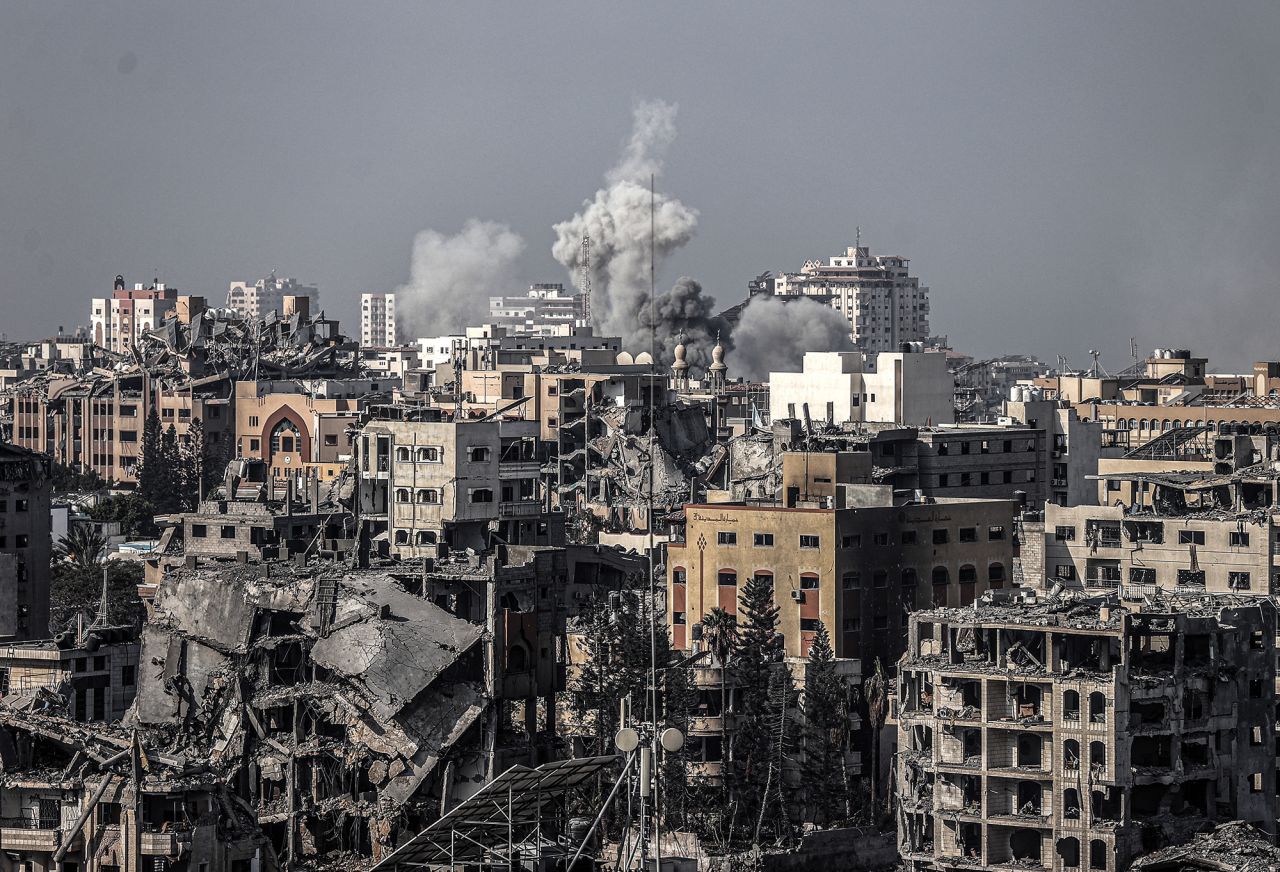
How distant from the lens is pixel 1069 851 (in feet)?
168

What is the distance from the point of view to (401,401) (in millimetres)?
106438

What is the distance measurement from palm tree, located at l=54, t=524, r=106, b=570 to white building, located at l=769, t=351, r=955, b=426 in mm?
22096

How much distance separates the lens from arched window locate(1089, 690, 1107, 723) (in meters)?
51.2

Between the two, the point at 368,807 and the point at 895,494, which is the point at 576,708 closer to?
the point at 368,807

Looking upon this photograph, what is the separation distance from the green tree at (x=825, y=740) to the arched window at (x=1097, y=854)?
332 inches

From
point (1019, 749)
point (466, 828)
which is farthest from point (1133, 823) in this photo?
point (466, 828)

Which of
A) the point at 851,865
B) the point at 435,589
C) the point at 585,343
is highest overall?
the point at 585,343

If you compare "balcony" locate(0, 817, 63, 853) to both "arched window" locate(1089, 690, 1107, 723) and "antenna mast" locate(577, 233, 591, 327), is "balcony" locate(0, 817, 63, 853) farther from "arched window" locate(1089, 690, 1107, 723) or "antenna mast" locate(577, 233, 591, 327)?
"antenna mast" locate(577, 233, 591, 327)

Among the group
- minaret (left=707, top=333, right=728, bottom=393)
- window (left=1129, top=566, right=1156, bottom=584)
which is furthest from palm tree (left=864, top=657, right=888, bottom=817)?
minaret (left=707, top=333, right=728, bottom=393)

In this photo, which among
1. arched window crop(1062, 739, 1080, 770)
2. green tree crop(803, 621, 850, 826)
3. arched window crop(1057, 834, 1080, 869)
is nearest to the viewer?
arched window crop(1057, 834, 1080, 869)

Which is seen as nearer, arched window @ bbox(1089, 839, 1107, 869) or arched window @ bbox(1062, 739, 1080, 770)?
arched window @ bbox(1089, 839, 1107, 869)

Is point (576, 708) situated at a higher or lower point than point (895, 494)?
lower

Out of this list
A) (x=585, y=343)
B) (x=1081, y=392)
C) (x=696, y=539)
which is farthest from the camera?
(x=585, y=343)

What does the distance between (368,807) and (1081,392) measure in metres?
64.6
